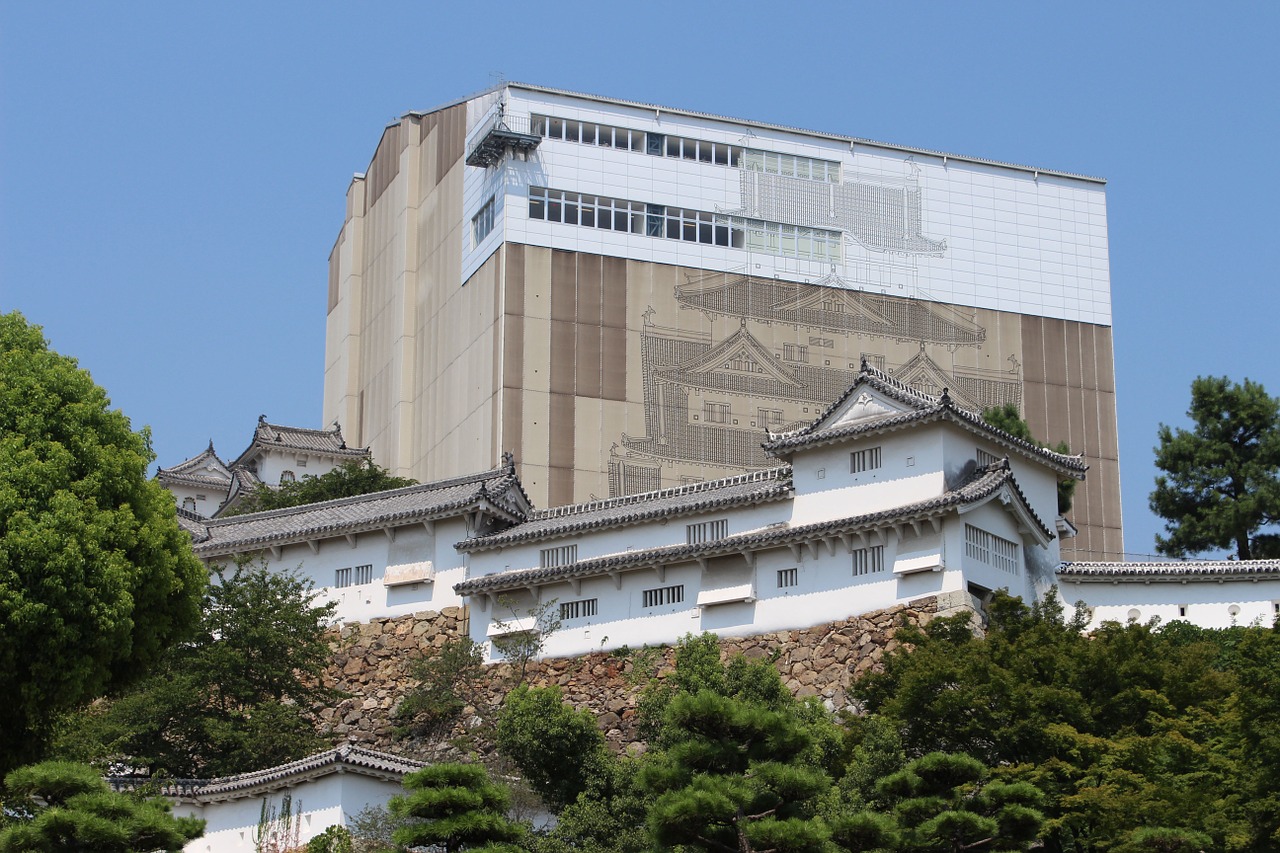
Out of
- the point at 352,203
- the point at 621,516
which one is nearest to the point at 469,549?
the point at 621,516

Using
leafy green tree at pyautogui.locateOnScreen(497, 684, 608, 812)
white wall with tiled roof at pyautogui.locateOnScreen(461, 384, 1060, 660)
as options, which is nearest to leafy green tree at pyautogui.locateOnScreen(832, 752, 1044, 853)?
leafy green tree at pyautogui.locateOnScreen(497, 684, 608, 812)

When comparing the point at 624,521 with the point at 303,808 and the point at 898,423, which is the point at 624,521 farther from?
the point at 303,808

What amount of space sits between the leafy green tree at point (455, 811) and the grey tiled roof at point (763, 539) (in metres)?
15.2

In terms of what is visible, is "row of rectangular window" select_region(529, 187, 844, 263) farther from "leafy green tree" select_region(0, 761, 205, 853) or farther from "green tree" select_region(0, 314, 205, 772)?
"leafy green tree" select_region(0, 761, 205, 853)

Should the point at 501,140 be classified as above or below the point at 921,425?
above

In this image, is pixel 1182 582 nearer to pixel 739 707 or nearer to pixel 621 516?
pixel 621 516

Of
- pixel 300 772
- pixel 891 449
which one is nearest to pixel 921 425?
pixel 891 449

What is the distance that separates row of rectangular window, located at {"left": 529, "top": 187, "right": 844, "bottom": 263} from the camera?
259 feet

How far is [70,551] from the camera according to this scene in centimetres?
3203

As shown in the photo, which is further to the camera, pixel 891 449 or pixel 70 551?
pixel 891 449

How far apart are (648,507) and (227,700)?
12001 millimetres

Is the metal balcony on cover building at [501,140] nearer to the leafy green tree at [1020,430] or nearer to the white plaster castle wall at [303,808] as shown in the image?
the leafy green tree at [1020,430]

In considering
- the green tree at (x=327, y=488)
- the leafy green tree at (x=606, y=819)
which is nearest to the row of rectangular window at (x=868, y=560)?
the leafy green tree at (x=606, y=819)

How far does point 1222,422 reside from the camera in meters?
59.6
